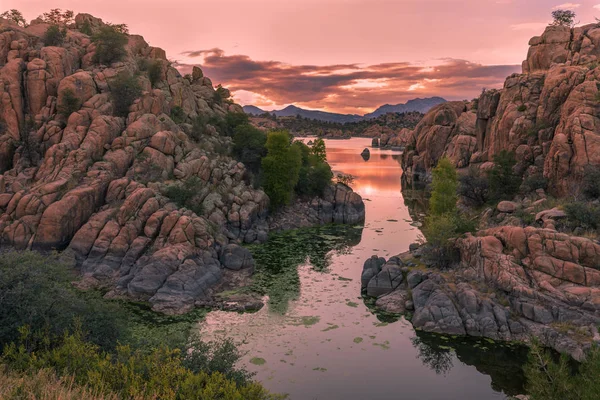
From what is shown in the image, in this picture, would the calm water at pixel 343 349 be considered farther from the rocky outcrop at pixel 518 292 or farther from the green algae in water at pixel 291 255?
the rocky outcrop at pixel 518 292

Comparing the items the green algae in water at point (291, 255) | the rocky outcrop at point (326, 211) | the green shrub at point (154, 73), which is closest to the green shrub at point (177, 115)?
the green shrub at point (154, 73)

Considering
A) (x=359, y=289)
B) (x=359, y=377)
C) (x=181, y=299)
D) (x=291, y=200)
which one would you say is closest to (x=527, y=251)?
(x=359, y=289)

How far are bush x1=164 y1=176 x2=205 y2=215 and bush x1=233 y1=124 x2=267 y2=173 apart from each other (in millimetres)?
17680

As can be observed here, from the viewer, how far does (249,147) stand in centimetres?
7288

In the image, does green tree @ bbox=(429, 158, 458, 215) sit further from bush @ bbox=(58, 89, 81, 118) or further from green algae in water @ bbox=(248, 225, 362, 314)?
bush @ bbox=(58, 89, 81, 118)

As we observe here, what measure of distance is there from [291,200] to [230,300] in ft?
116

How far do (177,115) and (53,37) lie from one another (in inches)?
755

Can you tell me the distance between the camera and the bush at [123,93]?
57.7 m

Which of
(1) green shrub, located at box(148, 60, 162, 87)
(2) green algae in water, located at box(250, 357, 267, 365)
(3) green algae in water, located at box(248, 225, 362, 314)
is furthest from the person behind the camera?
(1) green shrub, located at box(148, 60, 162, 87)

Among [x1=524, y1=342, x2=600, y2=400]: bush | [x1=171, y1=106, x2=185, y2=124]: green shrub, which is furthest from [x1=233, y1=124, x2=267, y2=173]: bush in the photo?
[x1=524, y1=342, x2=600, y2=400]: bush

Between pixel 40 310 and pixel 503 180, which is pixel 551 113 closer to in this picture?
pixel 503 180

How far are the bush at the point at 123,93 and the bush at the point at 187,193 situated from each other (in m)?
13.4

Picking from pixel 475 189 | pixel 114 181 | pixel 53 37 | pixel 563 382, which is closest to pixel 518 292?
pixel 563 382

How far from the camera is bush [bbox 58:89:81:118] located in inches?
2140
